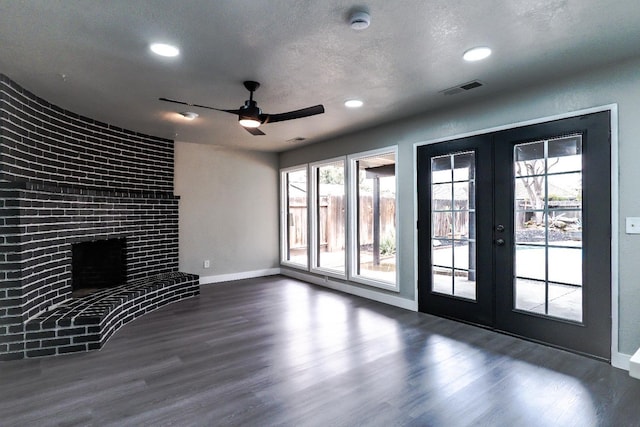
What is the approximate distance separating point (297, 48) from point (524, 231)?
268 cm

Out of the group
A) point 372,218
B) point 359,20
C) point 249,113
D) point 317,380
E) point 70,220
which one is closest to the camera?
point 359,20

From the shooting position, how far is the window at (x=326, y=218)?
5.92m

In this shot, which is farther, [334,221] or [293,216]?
[293,216]

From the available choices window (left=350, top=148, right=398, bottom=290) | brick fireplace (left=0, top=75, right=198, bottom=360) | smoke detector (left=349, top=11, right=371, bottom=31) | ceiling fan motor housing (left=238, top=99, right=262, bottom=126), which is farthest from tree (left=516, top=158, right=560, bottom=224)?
brick fireplace (left=0, top=75, right=198, bottom=360)

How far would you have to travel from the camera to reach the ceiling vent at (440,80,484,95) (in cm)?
319

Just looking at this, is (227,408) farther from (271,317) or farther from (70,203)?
(70,203)

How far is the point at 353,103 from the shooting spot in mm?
3768

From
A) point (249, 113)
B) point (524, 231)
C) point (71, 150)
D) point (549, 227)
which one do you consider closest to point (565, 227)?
point (549, 227)

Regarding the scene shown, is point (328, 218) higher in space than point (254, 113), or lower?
lower

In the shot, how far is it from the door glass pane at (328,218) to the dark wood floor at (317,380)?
2.17 meters

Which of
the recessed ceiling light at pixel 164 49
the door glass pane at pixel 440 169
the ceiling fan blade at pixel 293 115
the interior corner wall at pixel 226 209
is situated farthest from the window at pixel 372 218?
the recessed ceiling light at pixel 164 49

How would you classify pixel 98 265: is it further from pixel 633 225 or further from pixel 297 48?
pixel 633 225

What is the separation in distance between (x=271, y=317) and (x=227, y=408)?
1852mm

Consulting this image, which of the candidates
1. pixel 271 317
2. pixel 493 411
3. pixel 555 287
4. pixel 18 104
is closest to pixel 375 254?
pixel 271 317
